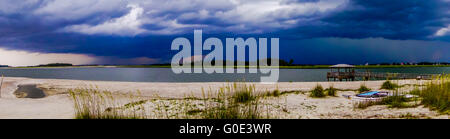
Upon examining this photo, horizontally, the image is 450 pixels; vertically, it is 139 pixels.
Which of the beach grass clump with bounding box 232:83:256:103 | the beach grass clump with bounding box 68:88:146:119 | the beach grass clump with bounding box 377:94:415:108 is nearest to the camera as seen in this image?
the beach grass clump with bounding box 68:88:146:119

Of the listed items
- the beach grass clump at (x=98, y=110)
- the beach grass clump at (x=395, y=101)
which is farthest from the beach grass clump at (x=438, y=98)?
the beach grass clump at (x=98, y=110)

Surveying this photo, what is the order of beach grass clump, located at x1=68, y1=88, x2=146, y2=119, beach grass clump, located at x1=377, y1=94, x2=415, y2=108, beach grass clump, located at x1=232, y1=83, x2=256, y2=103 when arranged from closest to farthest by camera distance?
beach grass clump, located at x1=68, y1=88, x2=146, y2=119 → beach grass clump, located at x1=232, y1=83, x2=256, y2=103 → beach grass clump, located at x1=377, y1=94, x2=415, y2=108

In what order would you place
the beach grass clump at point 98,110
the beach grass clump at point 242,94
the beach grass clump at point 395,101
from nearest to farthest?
the beach grass clump at point 98,110 → the beach grass clump at point 242,94 → the beach grass clump at point 395,101

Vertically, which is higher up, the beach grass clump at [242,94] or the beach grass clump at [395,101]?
the beach grass clump at [242,94]

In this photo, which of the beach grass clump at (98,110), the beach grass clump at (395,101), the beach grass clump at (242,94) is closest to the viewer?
the beach grass clump at (98,110)

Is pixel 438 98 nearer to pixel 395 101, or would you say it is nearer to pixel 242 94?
pixel 395 101

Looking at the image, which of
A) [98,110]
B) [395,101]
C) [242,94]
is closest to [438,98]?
[395,101]

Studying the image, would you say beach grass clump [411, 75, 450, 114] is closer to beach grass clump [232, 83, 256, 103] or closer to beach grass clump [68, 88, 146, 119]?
beach grass clump [232, 83, 256, 103]

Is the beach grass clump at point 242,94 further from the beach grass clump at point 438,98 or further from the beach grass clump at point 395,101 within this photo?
the beach grass clump at point 438,98

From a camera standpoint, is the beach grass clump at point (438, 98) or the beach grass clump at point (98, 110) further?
the beach grass clump at point (438, 98)

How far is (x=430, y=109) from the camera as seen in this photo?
6.80 m

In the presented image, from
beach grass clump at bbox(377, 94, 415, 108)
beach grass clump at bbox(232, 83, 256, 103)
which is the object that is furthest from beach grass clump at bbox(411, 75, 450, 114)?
beach grass clump at bbox(232, 83, 256, 103)
